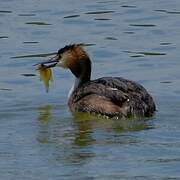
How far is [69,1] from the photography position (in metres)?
21.7

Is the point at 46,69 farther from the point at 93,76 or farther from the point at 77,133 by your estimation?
the point at 77,133

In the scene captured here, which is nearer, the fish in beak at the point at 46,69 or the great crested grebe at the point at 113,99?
the great crested grebe at the point at 113,99

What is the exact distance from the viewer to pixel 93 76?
16281 mm

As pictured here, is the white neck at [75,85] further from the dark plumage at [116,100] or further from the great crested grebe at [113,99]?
the dark plumage at [116,100]

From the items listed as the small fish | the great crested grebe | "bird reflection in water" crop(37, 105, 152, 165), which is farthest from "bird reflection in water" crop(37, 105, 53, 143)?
the small fish

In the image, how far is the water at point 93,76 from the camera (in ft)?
35.8

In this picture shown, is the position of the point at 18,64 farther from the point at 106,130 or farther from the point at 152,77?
the point at 106,130

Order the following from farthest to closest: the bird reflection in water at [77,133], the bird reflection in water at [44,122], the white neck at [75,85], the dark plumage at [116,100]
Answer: the white neck at [75,85] < the dark plumage at [116,100] < the bird reflection in water at [44,122] < the bird reflection in water at [77,133]

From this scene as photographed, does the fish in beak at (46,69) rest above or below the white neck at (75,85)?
above

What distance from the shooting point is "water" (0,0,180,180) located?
35.8 feet

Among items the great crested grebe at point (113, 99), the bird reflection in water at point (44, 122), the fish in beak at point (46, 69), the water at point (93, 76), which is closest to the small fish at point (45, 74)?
the fish in beak at point (46, 69)

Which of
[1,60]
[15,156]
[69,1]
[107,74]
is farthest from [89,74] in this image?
[69,1]

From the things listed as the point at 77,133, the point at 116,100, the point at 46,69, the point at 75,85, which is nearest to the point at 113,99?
the point at 116,100

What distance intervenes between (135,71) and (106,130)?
11.7 feet
